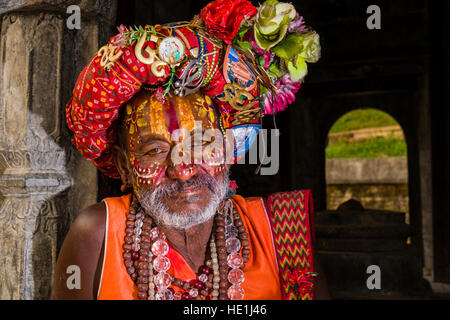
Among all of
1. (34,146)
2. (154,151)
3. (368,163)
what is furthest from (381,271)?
(368,163)

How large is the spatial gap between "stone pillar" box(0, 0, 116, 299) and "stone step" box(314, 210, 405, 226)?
374 centimetres

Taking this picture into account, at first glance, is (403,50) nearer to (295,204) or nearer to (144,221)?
(295,204)

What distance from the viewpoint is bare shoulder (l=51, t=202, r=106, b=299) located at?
207cm

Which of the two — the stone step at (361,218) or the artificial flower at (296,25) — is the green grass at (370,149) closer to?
the stone step at (361,218)

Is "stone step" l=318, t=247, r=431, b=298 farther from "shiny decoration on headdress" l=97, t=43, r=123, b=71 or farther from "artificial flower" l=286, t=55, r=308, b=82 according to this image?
"shiny decoration on headdress" l=97, t=43, r=123, b=71

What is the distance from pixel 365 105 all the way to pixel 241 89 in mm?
11586

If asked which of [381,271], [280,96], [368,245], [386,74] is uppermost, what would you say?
[386,74]

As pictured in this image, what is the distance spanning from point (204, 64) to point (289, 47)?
0.47 metres

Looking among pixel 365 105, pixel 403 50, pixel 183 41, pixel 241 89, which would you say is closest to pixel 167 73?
pixel 183 41

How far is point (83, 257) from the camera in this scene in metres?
2.11

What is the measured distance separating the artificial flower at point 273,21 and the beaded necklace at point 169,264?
1.00 metres

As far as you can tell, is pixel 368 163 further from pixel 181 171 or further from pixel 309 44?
pixel 181 171

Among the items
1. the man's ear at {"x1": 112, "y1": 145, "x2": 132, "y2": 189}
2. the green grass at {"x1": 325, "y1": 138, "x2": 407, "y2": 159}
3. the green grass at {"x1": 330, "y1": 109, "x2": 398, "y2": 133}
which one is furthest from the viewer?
the green grass at {"x1": 330, "y1": 109, "x2": 398, "y2": 133}

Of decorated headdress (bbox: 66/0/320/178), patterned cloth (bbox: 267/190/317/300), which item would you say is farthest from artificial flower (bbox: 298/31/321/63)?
patterned cloth (bbox: 267/190/317/300)
